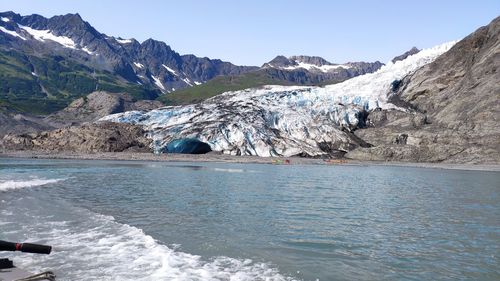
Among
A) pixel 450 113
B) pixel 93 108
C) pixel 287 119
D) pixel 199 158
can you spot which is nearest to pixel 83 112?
pixel 93 108

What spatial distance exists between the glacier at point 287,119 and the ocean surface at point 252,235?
212 feet

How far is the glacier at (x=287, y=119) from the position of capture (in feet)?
309

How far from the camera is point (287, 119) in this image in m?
102

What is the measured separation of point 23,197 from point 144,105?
16563cm

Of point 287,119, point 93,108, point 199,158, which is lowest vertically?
point 199,158

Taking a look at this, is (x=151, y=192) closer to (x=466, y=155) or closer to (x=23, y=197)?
(x=23, y=197)

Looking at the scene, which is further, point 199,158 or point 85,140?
point 85,140

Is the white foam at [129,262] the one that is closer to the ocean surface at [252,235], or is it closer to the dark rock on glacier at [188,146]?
the ocean surface at [252,235]

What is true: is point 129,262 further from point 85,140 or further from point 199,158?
point 85,140

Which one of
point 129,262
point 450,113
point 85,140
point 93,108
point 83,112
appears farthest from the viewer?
point 93,108

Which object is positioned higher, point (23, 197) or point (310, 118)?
point (310, 118)

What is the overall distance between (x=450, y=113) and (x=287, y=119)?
1427 inches

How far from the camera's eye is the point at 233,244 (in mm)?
14945

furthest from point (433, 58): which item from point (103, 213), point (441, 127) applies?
point (103, 213)
